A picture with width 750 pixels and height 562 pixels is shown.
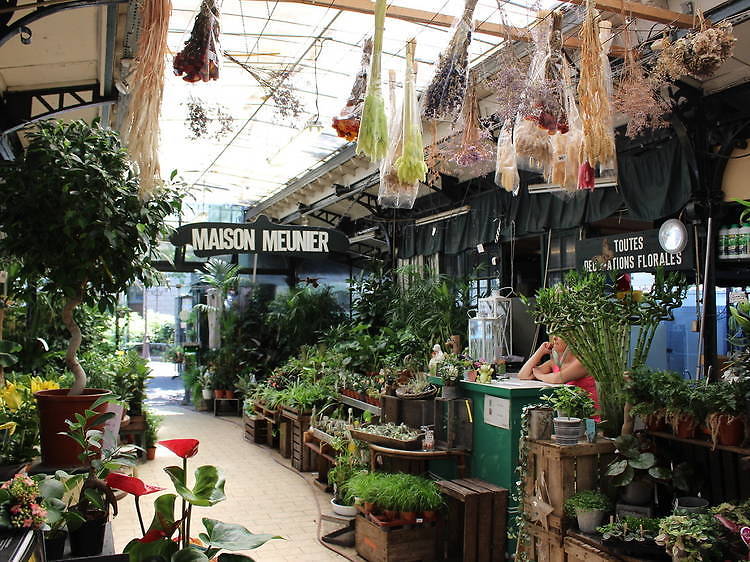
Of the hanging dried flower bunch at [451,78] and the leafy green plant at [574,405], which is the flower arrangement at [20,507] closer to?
the hanging dried flower bunch at [451,78]

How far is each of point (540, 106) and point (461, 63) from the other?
1.58 feet

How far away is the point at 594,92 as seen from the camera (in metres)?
2.91

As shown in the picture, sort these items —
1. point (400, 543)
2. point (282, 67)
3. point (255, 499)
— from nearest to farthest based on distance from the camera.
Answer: point (400, 543) → point (282, 67) → point (255, 499)

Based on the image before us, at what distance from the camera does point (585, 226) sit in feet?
21.3

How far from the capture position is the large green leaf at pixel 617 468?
3.37 meters

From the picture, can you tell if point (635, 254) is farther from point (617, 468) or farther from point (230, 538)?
point (230, 538)

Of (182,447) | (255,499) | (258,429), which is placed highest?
(182,447)

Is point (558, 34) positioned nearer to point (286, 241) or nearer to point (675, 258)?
point (675, 258)

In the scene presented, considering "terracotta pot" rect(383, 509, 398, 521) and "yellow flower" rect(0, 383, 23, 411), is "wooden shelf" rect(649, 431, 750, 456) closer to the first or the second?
"terracotta pot" rect(383, 509, 398, 521)

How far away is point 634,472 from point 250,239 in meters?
4.20

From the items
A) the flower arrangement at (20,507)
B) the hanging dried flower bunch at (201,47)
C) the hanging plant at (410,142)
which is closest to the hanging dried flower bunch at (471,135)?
the hanging plant at (410,142)

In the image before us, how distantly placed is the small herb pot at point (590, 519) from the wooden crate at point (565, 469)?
0.37 feet

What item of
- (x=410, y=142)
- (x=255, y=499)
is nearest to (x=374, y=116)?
(x=410, y=142)

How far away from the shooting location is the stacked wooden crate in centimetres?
346
